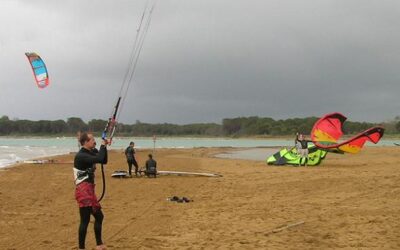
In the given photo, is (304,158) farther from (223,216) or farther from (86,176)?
(86,176)

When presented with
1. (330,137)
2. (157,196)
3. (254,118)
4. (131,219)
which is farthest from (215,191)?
(254,118)

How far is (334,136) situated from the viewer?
877 inches

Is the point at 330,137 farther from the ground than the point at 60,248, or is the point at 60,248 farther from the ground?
the point at 330,137

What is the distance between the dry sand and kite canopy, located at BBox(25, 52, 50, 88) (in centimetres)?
361

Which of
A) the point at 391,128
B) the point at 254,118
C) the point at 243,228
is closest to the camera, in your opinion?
the point at 243,228

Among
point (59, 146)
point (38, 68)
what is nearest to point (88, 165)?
point (38, 68)

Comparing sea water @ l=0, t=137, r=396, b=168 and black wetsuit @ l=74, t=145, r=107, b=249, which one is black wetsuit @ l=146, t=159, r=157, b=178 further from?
black wetsuit @ l=74, t=145, r=107, b=249

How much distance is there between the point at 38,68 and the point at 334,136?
45.2ft

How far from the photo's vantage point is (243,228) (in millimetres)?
7812

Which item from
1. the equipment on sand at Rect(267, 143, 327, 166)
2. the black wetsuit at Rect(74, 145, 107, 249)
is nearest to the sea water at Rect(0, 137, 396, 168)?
the equipment on sand at Rect(267, 143, 327, 166)

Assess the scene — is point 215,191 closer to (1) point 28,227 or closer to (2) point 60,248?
(1) point 28,227

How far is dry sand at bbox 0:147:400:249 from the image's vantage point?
6922 mm

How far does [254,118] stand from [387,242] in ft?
489

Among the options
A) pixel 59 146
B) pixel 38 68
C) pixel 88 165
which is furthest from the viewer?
pixel 59 146
